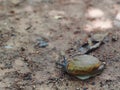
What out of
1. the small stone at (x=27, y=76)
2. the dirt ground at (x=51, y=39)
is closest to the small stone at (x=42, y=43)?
the dirt ground at (x=51, y=39)

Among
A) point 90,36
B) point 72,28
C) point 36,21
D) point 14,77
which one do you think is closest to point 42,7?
point 36,21

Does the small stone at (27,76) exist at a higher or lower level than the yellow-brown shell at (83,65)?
lower

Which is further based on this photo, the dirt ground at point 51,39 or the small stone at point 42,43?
the small stone at point 42,43

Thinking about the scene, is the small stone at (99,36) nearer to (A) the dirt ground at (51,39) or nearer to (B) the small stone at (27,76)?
(A) the dirt ground at (51,39)

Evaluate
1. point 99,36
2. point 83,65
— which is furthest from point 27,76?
point 99,36

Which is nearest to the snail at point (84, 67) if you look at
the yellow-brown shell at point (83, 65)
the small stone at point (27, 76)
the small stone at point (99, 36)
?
the yellow-brown shell at point (83, 65)

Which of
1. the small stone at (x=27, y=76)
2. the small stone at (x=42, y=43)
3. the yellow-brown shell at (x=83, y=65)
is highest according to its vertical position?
the yellow-brown shell at (x=83, y=65)

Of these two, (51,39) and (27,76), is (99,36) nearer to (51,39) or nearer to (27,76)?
(51,39)

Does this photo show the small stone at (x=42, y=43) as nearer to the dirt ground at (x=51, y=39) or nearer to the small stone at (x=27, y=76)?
the dirt ground at (x=51, y=39)
